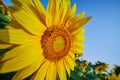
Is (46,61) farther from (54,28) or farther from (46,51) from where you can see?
(54,28)

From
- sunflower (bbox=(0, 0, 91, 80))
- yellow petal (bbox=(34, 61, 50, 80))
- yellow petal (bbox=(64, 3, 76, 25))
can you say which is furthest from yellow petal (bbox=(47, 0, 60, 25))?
yellow petal (bbox=(34, 61, 50, 80))

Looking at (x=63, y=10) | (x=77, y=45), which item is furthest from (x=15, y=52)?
(x=77, y=45)

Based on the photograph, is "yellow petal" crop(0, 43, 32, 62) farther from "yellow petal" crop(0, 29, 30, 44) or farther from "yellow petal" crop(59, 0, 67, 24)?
"yellow petal" crop(59, 0, 67, 24)

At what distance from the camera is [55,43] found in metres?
1.61

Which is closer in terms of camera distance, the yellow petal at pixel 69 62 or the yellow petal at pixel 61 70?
the yellow petal at pixel 61 70

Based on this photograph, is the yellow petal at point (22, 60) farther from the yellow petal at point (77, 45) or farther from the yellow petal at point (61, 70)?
the yellow petal at point (77, 45)

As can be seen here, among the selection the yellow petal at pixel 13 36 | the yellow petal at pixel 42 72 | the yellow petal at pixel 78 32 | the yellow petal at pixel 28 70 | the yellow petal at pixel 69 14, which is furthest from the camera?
the yellow petal at pixel 78 32

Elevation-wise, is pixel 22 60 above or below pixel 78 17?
below

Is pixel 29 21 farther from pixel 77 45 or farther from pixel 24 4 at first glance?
pixel 77 45

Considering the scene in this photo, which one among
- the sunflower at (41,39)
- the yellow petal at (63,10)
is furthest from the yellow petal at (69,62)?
the yellow petal at (63,10)

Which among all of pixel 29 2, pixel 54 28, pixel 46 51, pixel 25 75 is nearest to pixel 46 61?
pixel 46 51

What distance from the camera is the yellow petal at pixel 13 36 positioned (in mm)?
1148

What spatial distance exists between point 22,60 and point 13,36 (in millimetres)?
118

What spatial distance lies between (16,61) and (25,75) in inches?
2.9
